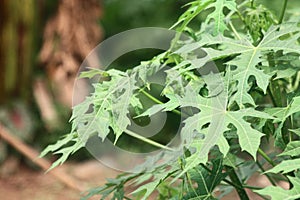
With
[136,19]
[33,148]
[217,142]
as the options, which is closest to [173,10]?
[136,19]

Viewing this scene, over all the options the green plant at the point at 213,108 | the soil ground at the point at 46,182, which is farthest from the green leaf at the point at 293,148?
the soil ground at the point at 46,182

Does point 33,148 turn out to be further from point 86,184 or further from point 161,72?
point 161,72

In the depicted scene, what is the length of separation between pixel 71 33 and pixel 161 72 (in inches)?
104

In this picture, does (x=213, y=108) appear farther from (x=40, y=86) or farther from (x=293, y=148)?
(x=40, y=86)

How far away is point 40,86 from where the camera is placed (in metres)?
4.03

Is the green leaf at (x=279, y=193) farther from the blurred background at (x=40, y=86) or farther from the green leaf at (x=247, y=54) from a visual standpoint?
the blurred background at (x=40, y=86)

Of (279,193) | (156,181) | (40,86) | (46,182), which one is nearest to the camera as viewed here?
(279,193)

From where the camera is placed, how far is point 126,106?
2.76ft

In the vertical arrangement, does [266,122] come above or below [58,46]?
below

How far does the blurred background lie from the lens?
357 centimetres

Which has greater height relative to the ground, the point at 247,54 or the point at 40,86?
the point at 40,86

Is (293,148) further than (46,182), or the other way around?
(46,182)

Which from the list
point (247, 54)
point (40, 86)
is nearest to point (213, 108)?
point (247, 54)

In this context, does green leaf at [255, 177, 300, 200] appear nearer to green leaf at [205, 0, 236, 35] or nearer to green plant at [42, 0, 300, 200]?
green plant at [42, 0, 300, 200]
